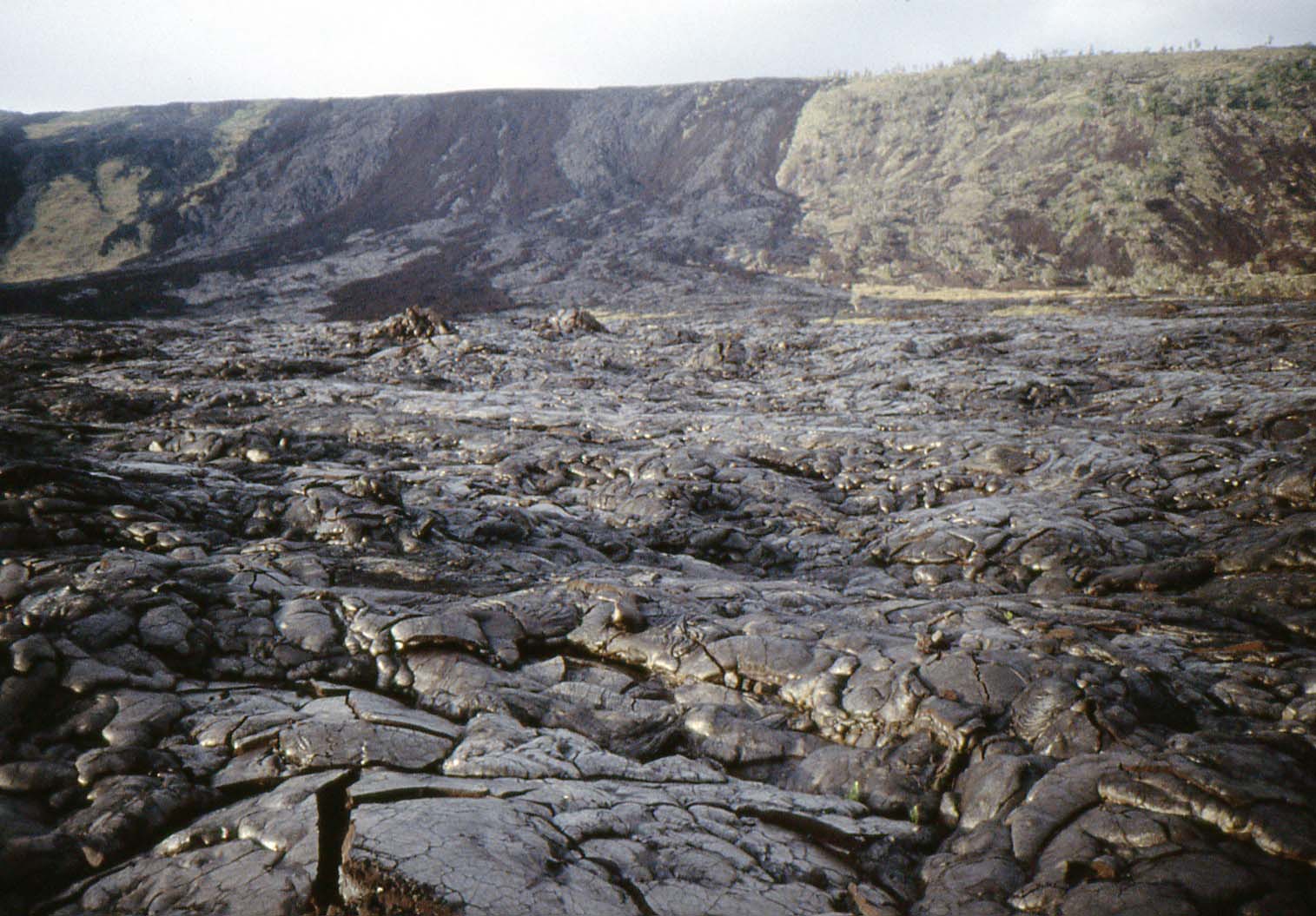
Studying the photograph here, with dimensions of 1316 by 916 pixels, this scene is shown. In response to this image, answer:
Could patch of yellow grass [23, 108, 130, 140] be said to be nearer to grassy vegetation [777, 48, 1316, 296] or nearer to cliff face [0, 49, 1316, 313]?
cliff face [0, 49, 1316, 313]

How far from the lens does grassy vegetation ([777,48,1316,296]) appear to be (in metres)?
27.9

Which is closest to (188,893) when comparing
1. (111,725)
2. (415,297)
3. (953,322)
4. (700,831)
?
(111,725)

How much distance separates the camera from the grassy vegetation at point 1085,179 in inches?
1100

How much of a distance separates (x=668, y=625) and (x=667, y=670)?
1.52 feet

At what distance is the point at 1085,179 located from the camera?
110 feet

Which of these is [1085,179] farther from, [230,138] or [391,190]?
[230,138]

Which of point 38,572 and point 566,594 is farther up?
point 38,572

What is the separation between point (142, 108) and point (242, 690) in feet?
241

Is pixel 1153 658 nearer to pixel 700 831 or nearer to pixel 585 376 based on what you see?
pixel 700 831

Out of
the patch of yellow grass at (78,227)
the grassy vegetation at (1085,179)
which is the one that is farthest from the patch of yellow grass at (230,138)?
the grassy vegetation at (1085,179)

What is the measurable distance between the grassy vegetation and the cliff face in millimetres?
136

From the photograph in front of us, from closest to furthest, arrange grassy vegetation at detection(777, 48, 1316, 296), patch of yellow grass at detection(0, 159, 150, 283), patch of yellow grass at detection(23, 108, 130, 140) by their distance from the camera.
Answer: grassy vegetation at detection(777, 48, 1316, 296) < patch of yellow grass at detection(0, 159, 150, 283) < patch of yellow grass at detection(23, 108, 130, 140)

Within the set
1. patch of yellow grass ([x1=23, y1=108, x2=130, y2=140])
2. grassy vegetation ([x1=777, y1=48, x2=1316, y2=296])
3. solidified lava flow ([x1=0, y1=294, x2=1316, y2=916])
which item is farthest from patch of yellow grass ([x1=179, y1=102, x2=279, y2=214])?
solidified lava flow ([x1=0, y1=294, x2=1316, y2=916])

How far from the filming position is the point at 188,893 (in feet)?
8.98
